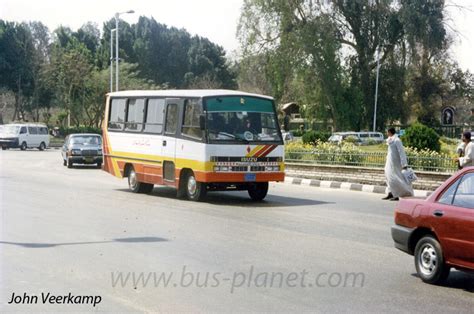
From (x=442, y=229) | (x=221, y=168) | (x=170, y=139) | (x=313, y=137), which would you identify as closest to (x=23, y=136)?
(x=313, y=137)

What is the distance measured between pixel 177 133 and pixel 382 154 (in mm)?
8147

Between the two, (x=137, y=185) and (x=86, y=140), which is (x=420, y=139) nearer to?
(x=137, y=185)

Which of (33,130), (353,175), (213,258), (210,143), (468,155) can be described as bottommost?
(213,258)

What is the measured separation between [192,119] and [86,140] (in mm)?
16368

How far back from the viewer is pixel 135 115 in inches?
806

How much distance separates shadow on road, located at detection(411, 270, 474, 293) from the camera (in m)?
8.03

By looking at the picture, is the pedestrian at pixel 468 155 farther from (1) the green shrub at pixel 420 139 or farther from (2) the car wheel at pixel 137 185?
(2) the car wheel at pixel 137 185

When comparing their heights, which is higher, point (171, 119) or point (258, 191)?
point (171, 119)

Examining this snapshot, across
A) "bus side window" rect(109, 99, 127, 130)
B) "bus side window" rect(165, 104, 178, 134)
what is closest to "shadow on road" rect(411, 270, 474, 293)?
"bus side window" rect(165, 104, 178, 134)

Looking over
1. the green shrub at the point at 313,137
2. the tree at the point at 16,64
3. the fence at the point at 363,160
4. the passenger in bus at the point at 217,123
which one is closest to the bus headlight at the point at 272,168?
the passenger in bus at the point at 217,123

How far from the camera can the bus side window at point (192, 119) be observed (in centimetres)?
1738

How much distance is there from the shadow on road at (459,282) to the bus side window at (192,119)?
368 inches

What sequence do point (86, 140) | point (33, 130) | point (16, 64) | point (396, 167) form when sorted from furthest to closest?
A: point (16, 64)
point (33, 130)
point (86, 140)
point (396, 167)

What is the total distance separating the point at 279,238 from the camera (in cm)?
1153
